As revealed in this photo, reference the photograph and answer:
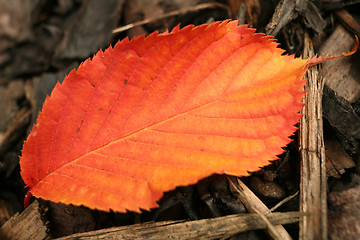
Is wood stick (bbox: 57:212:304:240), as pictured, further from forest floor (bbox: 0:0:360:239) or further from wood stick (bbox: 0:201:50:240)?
wood stick (bbox: 0:201:50:240)

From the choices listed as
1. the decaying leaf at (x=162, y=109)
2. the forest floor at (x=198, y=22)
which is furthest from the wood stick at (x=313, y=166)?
the decaying leaf at (x=162, y=109)

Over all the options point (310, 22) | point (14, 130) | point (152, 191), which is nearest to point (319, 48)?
point (310, 22)

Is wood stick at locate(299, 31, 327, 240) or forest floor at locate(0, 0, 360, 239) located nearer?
wood stick at locate(299, 31, 327, 240)

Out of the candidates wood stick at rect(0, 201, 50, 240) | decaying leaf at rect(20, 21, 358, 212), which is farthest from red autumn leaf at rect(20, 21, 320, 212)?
wood stick at rect(0, 201, 50, 240)

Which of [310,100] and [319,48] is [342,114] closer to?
[310,100]

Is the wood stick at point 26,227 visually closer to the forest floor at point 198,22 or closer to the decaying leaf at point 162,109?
the forest floor at point 198,22

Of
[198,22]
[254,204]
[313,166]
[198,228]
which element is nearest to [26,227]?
[198,228]

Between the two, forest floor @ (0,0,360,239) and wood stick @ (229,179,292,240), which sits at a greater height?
forest floor @ (0,0,360,239)

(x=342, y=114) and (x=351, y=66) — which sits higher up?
(x=351, y=66)
